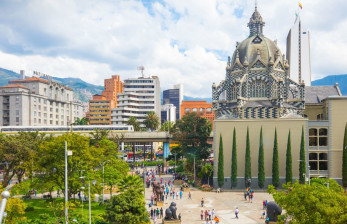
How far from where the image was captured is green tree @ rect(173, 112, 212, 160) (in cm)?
7938

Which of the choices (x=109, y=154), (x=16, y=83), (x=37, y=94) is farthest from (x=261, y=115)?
(x=16, y=83)

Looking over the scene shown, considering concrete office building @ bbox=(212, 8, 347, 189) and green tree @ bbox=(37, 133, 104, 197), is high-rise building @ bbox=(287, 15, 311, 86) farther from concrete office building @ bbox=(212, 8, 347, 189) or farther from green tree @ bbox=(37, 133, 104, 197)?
green tree @ bbox=(37, 133, 104, 197)

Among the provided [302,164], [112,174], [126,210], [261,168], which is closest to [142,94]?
[261,168]

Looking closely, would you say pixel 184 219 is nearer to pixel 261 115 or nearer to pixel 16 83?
pixel 261 115

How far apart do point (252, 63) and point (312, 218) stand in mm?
52723

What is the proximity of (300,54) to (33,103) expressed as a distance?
102020mm

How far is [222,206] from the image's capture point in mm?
50000

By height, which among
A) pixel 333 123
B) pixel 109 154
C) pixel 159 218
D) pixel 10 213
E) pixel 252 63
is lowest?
pixel 159 218

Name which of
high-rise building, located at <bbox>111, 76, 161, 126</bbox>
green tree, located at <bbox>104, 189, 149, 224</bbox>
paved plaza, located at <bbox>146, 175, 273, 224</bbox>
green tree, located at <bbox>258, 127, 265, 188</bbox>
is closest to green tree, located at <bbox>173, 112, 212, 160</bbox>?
paved plaza, located at <bbox>146, 175, 273, 224</bbox>

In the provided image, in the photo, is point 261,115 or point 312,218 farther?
point 261,115

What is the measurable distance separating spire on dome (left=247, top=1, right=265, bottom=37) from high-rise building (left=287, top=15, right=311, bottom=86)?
189 feet

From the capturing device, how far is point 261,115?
6988 centimetres

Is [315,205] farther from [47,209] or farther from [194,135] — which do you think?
[194,135]

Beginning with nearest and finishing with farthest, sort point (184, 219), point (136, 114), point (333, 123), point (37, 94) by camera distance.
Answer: point (184, 219) → point (333, 123) → point (37, 94) → point (136, 114)
